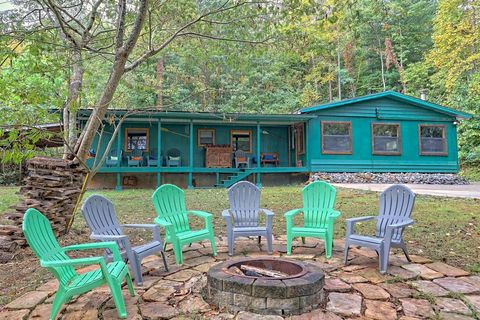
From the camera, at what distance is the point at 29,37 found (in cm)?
457

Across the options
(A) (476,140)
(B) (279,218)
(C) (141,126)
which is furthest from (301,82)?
(B) (279,218)

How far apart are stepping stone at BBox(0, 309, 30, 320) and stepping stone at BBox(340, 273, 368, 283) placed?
2.47 meters

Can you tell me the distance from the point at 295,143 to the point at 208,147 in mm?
3607

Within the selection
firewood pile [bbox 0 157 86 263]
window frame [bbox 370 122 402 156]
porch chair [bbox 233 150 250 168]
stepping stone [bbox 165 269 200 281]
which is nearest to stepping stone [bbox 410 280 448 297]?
stepping stone [bbox 165 269 200 281]

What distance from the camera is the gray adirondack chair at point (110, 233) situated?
2.96m

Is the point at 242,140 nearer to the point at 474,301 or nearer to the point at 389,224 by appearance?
the point at 389,224

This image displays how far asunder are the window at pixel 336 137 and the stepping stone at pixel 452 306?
11.2 metres

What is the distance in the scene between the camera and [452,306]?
98.6 inches

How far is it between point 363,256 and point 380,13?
10.5 ft

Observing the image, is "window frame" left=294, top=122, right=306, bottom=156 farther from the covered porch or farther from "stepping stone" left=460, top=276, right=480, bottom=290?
"stepping stone" left=460, top=276, right=480, bottom=290

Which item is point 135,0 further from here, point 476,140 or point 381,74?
point 381,74

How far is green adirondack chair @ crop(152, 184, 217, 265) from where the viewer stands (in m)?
3.59

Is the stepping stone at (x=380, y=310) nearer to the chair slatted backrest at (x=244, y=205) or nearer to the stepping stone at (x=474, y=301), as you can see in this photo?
the stepping stone at (x=474, y=301)

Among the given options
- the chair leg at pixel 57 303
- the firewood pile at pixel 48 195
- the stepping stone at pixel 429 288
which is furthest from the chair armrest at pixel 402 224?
the firewood pile at pixel 48 195
